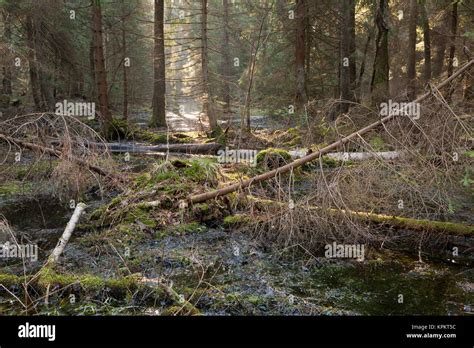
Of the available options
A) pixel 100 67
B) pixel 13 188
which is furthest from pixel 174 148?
pixel 13 188

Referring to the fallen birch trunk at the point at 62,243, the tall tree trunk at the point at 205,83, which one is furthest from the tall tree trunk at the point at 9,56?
the fallen birch trunk at the point at 62,243

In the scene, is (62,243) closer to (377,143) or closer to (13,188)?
(377,143)

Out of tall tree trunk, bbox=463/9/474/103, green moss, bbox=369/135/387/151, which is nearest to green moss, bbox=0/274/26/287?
green moss, bbox=369/135/387/151

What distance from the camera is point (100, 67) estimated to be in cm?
1683

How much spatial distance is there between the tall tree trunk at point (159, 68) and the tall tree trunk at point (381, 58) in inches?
388

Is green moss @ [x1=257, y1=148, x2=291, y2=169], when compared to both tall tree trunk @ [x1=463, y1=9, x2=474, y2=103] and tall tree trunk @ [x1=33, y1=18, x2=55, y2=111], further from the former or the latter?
tall tree trunk @ [x1=33, y1=18, x2=55, y2=111]

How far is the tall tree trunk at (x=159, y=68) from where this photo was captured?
20.4 meters

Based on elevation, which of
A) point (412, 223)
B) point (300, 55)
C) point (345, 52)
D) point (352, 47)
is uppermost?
point (352, 47)

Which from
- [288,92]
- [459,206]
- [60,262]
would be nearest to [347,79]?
[288,92]

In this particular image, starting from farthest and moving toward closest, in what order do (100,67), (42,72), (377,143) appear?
1. (42,72)
2. (100,67)
3. (377,143)

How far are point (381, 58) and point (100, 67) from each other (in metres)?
10.4

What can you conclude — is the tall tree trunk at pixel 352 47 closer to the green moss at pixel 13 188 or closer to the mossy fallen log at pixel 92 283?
the green moss at pixel 13 188

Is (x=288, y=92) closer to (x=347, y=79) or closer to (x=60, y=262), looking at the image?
(x=347, y=79)

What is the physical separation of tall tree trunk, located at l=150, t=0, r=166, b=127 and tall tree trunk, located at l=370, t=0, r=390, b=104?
9.85 m
